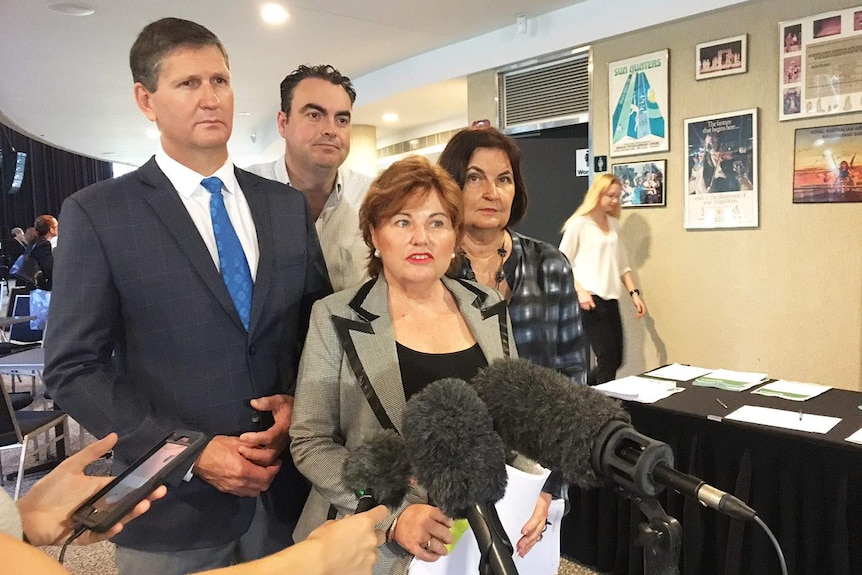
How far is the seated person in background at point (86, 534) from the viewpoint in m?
0.52

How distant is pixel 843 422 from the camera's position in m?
2.02

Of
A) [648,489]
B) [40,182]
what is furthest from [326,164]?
[40,182]

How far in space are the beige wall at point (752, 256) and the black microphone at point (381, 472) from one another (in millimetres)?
3348

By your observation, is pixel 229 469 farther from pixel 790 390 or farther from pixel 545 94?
pixel 545 94

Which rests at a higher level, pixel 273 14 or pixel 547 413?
pixel 273 14

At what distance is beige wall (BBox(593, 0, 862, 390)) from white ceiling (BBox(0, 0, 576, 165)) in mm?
1182

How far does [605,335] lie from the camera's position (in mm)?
4320

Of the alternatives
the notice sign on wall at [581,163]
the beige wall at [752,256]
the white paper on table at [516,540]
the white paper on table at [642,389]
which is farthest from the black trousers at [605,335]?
the white paper on table at [516,540]

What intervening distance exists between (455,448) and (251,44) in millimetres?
5043

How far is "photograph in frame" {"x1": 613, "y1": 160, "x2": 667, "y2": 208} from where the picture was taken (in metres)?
4.21

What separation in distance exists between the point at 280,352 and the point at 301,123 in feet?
2.89

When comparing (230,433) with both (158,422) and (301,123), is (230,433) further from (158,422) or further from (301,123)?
(301,123)

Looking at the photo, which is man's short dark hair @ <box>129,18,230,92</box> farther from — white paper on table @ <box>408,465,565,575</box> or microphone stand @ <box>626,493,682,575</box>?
microphone stand @ <box>626,493,682,575</box>

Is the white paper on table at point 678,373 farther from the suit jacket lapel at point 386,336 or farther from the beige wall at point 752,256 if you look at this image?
the suit jacket lapel at point 386,336
